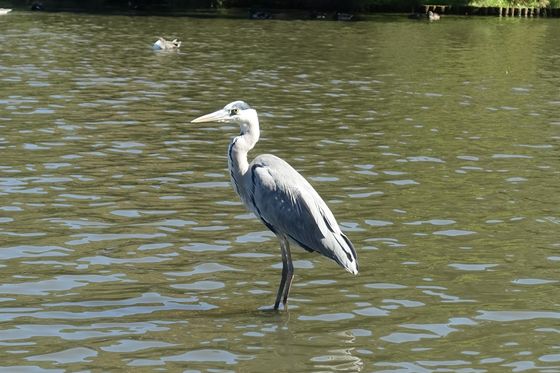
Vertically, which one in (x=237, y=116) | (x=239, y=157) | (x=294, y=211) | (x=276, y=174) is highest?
(x=237, y=116)

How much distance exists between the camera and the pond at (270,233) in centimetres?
998

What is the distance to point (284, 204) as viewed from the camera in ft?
35.8

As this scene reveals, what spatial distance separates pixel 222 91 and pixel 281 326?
A: 719 inches

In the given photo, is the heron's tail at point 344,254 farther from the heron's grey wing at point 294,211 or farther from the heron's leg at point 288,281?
the heron's leg at point 288,281

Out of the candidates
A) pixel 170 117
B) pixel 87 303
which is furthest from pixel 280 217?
pixel 170 117

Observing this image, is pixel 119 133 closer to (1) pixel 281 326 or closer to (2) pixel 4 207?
(2) pixel 4 207

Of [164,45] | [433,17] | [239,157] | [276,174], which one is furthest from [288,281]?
[433,17]

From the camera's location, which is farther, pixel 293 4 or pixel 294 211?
pixel 293 4

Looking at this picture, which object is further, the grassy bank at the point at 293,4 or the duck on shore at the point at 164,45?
the grassy bank at the point at 293,4

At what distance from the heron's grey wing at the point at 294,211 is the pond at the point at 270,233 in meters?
0.70

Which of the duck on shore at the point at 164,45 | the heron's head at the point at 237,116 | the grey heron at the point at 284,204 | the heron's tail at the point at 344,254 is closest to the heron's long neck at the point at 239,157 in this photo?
the grey heron at the point at 284,204

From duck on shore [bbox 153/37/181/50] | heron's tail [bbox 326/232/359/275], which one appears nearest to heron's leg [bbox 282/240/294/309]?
heron's tail [bbox 326/232/359/275]

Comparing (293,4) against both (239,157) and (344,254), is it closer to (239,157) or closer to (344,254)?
(239,157)

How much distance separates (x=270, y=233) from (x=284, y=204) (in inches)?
131
